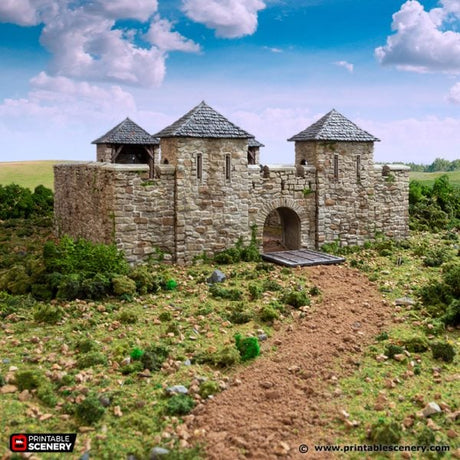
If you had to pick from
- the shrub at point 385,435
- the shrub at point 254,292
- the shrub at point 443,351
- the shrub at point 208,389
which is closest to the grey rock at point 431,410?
the shrub at point 385,435

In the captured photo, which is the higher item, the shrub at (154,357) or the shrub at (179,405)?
the shrub at (154,357)

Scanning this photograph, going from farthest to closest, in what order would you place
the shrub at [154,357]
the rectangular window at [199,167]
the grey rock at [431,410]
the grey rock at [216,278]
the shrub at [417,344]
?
the rectangular window at [199,167] < the grey rock at [216,278] < the shrub at [417,344] < the shrub at [154,357] < the grey rock at [431,410]

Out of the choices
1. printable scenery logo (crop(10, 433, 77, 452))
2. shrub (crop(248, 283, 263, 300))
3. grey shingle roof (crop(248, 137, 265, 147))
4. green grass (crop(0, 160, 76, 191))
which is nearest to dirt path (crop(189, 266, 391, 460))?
shrub (crop(248, 283, 263, 300))

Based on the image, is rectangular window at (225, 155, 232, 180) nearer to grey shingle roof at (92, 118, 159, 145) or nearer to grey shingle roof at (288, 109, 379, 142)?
grey shingle roof at (288, 109, 379, 142)

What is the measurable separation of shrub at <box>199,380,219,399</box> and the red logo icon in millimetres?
3443

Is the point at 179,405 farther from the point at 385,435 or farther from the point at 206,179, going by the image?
the point at 206,179

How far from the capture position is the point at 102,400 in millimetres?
11391

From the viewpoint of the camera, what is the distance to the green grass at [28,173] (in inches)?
2266

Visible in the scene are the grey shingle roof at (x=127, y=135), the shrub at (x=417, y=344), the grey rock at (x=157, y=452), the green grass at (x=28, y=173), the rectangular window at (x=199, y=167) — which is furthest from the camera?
the green grass at (x=28, y=173)

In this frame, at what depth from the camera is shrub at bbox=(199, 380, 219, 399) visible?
466 inches

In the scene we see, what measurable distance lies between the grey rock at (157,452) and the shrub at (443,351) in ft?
23.6

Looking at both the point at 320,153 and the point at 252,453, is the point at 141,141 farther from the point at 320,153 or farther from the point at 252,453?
the point at 252,453

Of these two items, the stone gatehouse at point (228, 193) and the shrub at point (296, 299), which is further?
the stone gatehouse at point (228, 193)

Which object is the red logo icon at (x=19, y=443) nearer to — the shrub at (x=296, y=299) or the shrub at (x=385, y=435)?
the shrub at (x=385, y=435)
